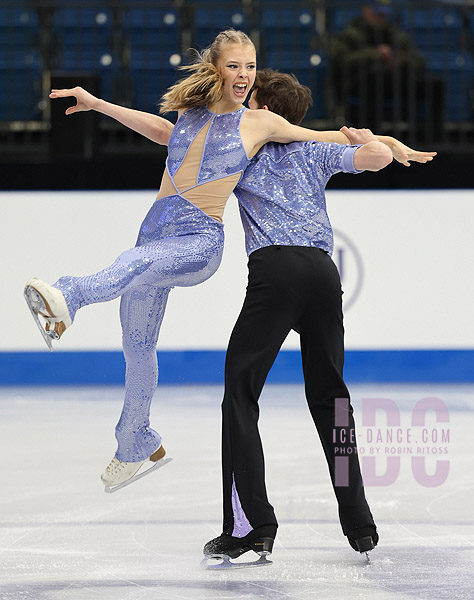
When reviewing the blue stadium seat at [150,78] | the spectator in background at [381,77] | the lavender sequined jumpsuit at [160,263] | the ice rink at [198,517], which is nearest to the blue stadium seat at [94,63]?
the blue stadium seat at [150,78]

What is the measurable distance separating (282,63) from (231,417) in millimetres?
5032

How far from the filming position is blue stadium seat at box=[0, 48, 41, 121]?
759cm

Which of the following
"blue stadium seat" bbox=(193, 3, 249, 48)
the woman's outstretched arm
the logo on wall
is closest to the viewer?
the woman's outstretched arm

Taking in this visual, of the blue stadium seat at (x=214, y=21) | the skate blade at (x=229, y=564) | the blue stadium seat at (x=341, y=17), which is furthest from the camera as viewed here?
the blue stadium seat at (x=341, y=17)

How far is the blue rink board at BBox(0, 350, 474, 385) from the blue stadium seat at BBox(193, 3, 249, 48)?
2323 millimetres

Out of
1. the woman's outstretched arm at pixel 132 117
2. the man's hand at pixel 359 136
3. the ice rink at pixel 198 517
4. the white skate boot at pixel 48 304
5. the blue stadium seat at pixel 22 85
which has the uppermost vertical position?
the woman's outstretched arm at pixel 132 117

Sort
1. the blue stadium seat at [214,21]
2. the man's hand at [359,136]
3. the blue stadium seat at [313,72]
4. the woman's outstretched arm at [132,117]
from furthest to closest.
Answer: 1. the blue stadium seat at [214,21]
2. the blue stadium seat at [313,72]
3. the woman's outstretched arm at [132,117]
4. the man's hand at [359,136]

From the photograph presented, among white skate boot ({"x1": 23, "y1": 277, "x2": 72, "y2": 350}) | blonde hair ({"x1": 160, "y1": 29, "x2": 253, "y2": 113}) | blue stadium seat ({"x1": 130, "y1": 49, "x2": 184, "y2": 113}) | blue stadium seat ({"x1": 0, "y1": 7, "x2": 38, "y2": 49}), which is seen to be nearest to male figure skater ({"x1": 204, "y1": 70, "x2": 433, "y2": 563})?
blonde hair ({"x1": 160, "y1": 29, "x2": 253, "y2": 113})

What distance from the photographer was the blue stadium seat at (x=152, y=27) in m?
7.69

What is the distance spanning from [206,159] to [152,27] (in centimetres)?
502

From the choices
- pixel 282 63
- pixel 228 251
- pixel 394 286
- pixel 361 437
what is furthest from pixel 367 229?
pixel 361 437

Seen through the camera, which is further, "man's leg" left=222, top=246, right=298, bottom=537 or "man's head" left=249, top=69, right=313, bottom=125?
"man's head" left=249, top=69, right=313, bottom=125

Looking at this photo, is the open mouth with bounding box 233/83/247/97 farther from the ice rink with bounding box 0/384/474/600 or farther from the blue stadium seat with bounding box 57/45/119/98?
the blue stadium seat with bounding box 57/45/119/98

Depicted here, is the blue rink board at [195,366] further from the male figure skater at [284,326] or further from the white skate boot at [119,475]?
the male figure skater at [284,326]
